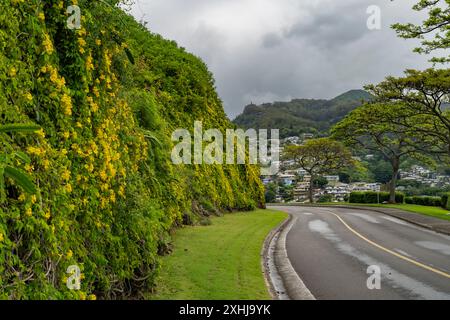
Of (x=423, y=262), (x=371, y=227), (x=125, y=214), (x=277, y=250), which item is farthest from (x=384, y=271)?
(x=371, y=227)

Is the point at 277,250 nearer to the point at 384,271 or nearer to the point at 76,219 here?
the point at 384,271

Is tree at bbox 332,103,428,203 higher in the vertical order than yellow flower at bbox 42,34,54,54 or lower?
higher

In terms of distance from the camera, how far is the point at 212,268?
10.2 meters

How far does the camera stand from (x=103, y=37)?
7.87 m

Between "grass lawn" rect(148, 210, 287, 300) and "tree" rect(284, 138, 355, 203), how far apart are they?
43.1 metres

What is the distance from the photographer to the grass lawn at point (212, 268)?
8039mm

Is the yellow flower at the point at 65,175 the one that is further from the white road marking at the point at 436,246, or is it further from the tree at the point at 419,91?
the tree at the point at 419,91

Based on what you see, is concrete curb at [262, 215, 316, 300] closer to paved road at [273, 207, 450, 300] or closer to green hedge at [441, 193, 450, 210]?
paved road at [273, 207, 450, 300]

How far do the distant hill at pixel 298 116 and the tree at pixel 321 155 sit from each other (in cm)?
4985

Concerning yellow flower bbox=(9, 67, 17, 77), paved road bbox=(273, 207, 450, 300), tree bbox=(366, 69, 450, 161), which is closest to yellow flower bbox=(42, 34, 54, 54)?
yellow flower bbox=(9, 67, 17, 77)

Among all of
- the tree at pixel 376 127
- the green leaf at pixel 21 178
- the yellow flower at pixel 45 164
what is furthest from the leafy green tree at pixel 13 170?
the tree at pixel 376 127

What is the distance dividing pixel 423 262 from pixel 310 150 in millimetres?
47299

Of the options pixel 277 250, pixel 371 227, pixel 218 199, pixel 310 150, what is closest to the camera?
pixel 277 250

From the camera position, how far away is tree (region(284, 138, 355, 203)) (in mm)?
57688
